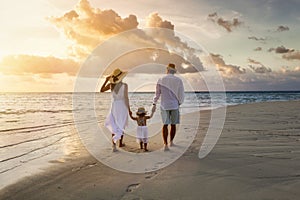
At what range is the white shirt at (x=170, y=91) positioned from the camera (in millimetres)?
7750

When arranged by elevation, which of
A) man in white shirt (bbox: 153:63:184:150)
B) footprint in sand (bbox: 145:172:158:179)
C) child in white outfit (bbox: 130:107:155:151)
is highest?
man in white shirt (bbox: 153:63:184:150)

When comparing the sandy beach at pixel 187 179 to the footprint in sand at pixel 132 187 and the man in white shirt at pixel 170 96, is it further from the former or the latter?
the man in white shirt at pixel 170 96

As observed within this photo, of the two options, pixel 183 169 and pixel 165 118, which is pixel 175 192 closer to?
pixel 183 169

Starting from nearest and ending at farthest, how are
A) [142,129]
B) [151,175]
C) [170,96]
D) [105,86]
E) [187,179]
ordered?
[187,179], [151,175], [142,129], [170,96], [105,86]

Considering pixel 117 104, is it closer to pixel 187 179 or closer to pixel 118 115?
pixel 118 115

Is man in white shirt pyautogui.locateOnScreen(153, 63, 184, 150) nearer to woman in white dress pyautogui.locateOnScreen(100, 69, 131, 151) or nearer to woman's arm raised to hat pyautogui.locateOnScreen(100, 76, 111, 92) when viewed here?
woman in white dress pyautogui.locateOnScreen(100, 69, 131, 151)

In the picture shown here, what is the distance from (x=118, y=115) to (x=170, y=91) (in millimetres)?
1483

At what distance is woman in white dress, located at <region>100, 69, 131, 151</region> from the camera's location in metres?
7.70

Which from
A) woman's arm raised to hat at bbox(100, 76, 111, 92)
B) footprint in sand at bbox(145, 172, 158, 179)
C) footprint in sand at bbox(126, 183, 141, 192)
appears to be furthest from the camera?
woman's arm raised to hat at bbox(100, 76, 111, 92)

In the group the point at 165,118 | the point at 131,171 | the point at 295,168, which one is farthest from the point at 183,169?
the point at 165,118

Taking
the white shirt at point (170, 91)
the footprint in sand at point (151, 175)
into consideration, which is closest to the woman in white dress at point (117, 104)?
the white shirt at point (170, 91)

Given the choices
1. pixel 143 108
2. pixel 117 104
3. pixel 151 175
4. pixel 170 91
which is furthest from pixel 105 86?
pixel 151 175

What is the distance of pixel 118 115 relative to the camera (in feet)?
25.7

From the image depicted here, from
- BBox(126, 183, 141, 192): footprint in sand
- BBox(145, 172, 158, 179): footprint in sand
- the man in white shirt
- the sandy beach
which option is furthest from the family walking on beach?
BBox(126, 183, 141, 192): footprint in sand
